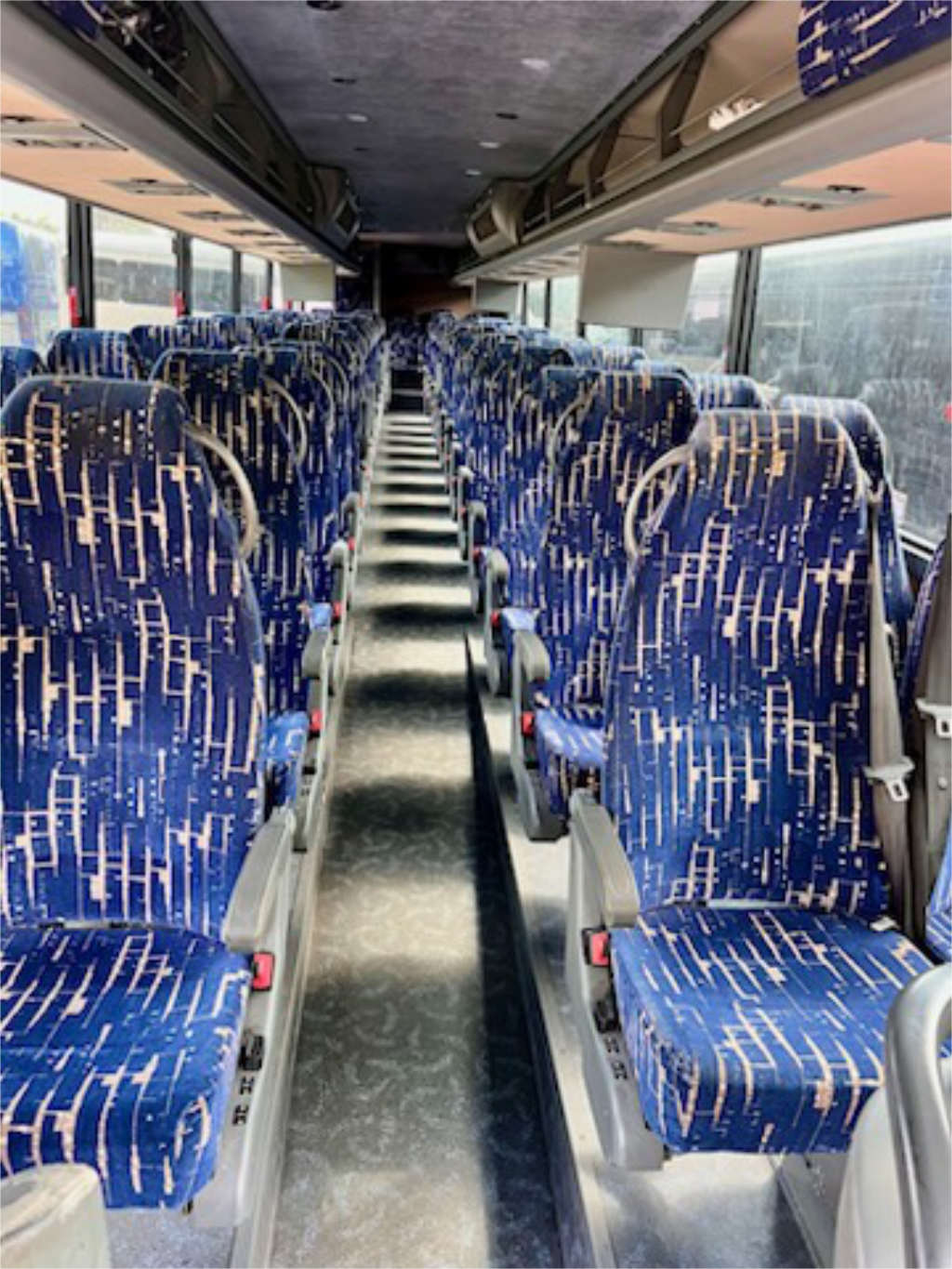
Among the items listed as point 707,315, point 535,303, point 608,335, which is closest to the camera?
point 707,315

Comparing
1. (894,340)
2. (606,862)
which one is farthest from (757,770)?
(894,340)

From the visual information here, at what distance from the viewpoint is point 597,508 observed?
3.02 meters

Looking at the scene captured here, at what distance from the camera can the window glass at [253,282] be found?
43.2 feet

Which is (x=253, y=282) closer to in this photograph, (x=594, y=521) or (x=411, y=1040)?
(x=594, y=521)

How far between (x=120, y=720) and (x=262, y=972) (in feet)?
1.58

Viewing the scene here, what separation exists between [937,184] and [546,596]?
1555 mm

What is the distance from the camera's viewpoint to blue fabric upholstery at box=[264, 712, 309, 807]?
2613mm

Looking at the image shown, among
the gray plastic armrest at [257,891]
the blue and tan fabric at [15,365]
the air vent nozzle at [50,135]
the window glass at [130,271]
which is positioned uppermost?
the air vent nozzle at [50,135]

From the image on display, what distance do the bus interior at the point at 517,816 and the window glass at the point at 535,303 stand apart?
12.5m

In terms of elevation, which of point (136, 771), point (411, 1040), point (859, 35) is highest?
point (859, 35)

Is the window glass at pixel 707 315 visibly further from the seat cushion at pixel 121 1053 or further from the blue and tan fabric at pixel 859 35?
the seat cushion at pixel 121 1053

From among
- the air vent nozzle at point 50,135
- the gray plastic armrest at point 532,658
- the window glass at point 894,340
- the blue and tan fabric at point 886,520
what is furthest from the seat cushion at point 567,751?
the air vent nozzle at point 50,135

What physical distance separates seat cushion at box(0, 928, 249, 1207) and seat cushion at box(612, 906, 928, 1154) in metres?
0.63

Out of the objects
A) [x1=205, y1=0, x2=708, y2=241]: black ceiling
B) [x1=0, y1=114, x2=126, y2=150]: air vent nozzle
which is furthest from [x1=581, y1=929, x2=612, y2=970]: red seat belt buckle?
[x1=205, y1=0, x2=708, y2=241]: black ceiling
